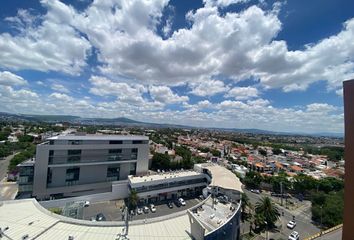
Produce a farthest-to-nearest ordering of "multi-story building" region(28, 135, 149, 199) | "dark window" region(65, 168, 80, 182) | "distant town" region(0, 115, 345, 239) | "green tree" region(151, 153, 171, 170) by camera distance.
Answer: "green tree" region(151, 153, 171, 170)
"dark window" region(65, 168, 80, 182)
"multi-story building" region(28, 135, 149, 199)
"distant town" region(0, 115, 345, 239)

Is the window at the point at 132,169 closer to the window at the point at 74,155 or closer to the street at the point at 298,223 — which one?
the window at the point at 74,155

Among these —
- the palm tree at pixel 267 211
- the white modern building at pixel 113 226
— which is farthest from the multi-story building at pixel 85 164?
the palm tree at pixel 267 211

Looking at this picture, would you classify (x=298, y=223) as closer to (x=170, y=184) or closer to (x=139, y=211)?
(x=170, y=184)

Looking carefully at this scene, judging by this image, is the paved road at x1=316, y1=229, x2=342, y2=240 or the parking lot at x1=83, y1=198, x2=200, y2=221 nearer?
the paved road at x1=316, y1=229, x2=342, y2=240

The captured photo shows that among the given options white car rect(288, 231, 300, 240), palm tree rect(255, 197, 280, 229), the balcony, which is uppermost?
the balcony

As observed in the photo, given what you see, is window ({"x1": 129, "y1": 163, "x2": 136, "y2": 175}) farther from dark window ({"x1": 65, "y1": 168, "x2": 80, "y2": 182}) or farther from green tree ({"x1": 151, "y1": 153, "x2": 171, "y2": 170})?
green tree ({"x1": 151, "y1": 153, "x2": 171, "y2": 170})

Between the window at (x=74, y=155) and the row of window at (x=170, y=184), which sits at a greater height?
the window at (x=74, y=155)

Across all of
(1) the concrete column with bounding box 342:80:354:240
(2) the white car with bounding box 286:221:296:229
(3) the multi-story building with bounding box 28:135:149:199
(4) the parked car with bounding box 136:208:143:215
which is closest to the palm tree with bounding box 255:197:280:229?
(2) the white car with bounding box 286:221:296:229
